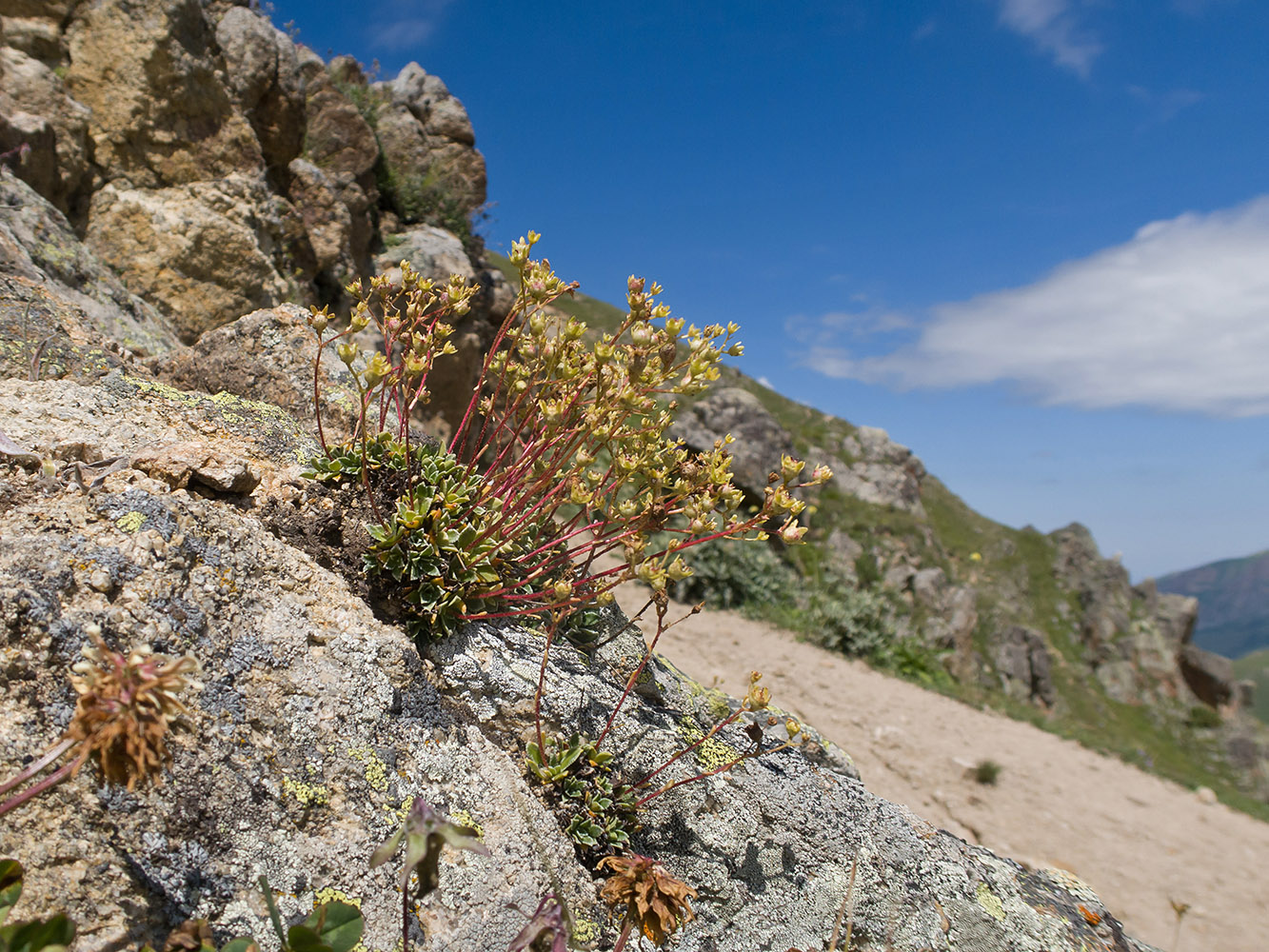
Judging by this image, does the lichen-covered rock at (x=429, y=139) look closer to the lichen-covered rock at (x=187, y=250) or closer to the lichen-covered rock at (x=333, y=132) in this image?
the lichen-covered rock at (x=333, y=132)

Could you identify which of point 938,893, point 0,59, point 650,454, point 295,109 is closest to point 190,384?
point 650,454

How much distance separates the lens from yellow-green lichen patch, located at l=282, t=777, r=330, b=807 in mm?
1740

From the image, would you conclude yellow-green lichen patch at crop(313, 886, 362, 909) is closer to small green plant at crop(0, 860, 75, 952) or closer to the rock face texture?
small green plant at crop(0, 860, 75, 952)

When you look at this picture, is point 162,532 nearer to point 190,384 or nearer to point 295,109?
point 190,384

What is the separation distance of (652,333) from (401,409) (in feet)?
3.32

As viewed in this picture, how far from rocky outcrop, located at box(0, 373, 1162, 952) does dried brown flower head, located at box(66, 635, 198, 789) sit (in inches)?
3.5

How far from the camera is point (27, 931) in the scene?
1.21 meters

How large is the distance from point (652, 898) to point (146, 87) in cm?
589

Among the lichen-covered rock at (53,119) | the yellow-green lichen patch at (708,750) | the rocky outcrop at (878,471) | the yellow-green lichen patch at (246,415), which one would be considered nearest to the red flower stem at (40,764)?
the yellow-green lichen patch at (246,415)

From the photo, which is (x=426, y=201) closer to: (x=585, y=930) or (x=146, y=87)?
(x=146, y=87)

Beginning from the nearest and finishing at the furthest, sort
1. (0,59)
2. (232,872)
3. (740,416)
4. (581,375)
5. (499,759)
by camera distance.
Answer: (232,872), (499,759), (581,375), (0,59), (740,416)

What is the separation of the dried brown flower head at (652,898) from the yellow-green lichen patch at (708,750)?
65cm

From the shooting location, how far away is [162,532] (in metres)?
1.87

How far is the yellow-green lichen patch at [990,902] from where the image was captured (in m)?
2.41
